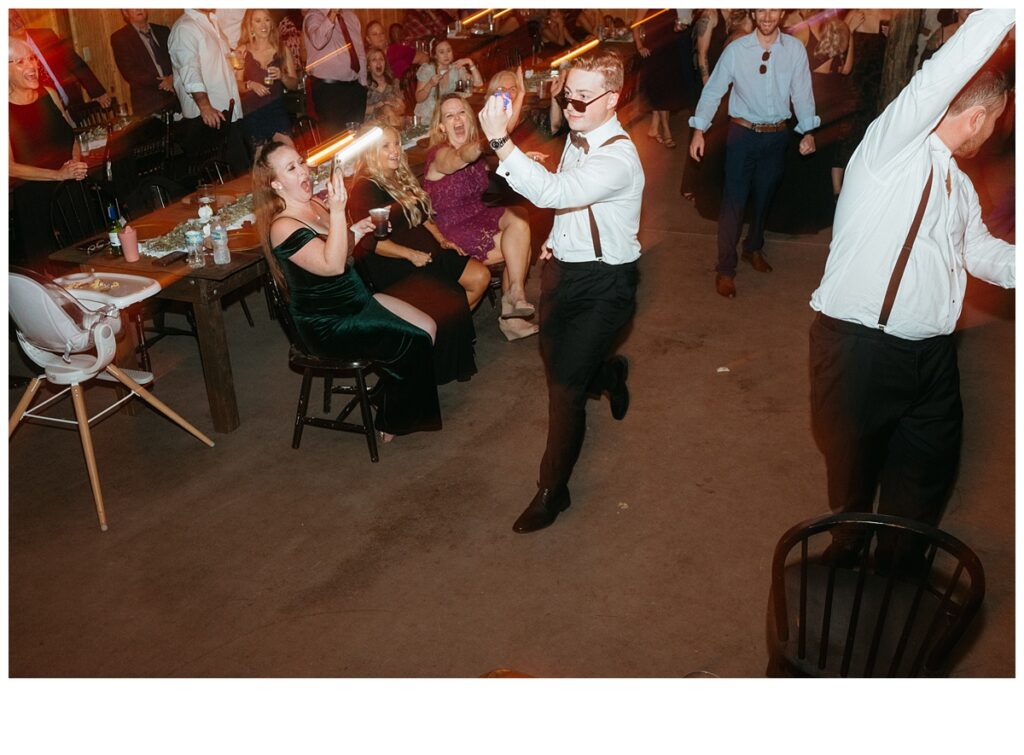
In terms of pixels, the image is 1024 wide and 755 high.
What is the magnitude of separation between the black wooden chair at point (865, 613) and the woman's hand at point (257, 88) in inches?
235

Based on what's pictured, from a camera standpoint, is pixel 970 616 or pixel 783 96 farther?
pixel 783 96

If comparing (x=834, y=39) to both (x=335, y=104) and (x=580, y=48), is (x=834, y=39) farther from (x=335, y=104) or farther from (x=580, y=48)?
(x=580, y=48)

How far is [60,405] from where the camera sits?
4.76 m

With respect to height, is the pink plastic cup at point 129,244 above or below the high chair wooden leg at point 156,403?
above

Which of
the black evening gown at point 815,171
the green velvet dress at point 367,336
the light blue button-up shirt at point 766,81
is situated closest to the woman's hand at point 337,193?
the green velvet dress at point 367,336

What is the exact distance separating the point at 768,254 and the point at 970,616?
4.54m

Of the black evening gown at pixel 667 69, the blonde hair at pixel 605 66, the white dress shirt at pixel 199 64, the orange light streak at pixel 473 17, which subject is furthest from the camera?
the orange light streak at pixel 473 17

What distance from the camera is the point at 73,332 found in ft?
11.9

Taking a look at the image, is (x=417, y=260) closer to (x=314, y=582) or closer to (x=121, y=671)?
(x=314, y=582)

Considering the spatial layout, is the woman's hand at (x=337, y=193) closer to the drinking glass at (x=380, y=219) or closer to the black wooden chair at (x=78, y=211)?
the drinking glass at (x=380, y=219)

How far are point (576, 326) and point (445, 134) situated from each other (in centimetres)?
199

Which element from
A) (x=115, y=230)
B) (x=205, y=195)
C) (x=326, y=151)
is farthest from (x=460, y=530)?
(x=326, y=151)

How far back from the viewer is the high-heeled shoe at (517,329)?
5242 millimetres
